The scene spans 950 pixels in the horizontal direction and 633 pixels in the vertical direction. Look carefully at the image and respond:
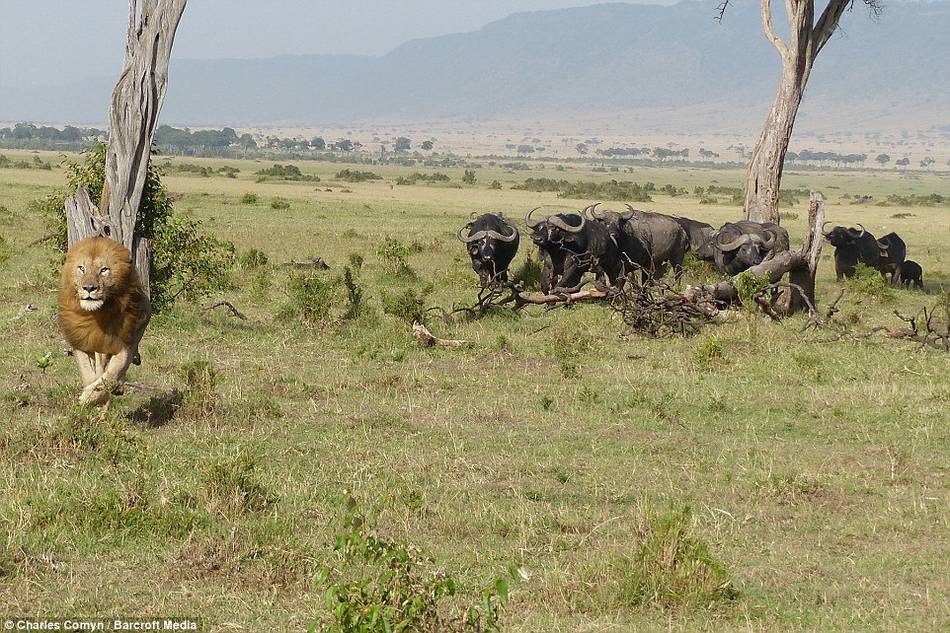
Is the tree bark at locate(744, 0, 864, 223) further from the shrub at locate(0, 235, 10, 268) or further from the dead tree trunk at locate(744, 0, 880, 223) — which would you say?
the shrub at locate(0, 235, 10, 268)

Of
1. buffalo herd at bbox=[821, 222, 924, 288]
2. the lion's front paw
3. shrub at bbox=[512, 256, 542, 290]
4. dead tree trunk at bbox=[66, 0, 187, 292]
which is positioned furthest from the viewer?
buffalo herd at bbox=[821, 222, 924, 288]

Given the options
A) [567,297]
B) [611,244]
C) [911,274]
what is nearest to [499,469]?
[567,297]

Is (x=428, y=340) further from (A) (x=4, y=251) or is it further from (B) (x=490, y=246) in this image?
(A) (x=4, y=251)

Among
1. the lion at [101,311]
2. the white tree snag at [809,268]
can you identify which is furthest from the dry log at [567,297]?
the lion at [101,311]

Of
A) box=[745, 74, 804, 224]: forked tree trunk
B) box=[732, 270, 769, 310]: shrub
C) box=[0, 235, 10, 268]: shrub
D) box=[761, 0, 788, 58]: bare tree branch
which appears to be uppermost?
box=[761, 0, 788, 58]: bare tree branch

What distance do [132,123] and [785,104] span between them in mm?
13000

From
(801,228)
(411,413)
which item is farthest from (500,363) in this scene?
(801,228)

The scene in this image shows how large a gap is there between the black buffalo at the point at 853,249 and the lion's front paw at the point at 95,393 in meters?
15.4

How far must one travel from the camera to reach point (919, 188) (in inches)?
4001

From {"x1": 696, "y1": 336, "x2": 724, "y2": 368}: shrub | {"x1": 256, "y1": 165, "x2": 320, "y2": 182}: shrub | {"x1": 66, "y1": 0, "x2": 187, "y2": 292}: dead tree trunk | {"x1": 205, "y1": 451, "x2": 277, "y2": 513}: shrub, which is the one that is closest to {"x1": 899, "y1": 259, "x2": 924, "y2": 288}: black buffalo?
{"x1": 696, "y1": 336, "x2": 724, "y2": 368}: shrub

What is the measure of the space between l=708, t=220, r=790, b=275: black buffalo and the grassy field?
9.18 ft

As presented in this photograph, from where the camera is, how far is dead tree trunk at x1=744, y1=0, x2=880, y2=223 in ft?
68.0

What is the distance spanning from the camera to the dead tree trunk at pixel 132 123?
10.8 m

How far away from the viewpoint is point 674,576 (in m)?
5.88
